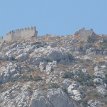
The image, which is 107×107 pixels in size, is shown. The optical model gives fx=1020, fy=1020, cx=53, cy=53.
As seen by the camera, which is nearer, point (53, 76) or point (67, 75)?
point (67, 75)

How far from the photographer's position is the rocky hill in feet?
552

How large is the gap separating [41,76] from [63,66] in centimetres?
680

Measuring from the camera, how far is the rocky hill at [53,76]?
16812cm

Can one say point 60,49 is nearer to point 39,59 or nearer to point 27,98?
point 39,59

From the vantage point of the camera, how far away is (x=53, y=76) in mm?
180250

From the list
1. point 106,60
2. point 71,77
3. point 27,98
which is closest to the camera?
point 27,98

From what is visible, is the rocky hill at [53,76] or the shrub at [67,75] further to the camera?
the shrub at [67,75]

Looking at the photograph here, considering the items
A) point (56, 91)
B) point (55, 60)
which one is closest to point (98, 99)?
point (56, 91)

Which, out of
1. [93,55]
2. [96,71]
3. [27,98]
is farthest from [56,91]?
[93,55]

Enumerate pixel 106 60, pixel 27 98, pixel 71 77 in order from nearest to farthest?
1. pixel 27 98
2. pixel 71 77
3. pixel 106 60

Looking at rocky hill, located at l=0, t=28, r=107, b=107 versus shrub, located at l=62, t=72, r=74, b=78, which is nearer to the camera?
rocky hill, located at l=0, t=28, r=107, b=107

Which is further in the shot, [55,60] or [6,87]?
[55,60]

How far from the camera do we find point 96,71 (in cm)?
18362

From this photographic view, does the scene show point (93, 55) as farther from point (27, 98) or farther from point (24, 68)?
point (27, 98)
